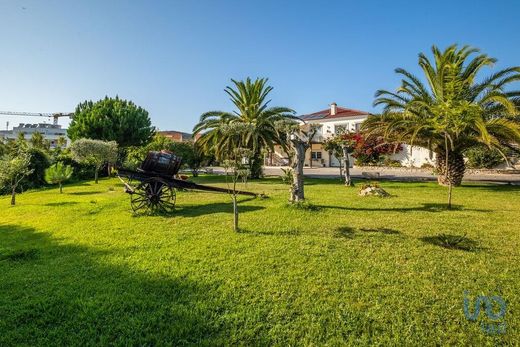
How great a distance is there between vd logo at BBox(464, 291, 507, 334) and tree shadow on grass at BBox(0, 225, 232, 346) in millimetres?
3000

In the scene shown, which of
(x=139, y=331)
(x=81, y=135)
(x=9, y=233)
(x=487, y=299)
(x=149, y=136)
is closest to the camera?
(x=139, y=331)

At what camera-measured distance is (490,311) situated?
360 cm

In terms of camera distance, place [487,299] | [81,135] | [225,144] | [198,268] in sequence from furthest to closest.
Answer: [81,135] < [225,144] < [198,268] < [487,299]

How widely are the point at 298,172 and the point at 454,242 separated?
208 inches

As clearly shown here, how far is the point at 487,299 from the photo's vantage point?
3854 mm

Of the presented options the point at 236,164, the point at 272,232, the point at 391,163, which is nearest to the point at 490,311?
the point at 272,232

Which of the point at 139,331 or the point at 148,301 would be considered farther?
the point at 148,301

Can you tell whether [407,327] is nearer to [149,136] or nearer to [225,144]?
[225,144]

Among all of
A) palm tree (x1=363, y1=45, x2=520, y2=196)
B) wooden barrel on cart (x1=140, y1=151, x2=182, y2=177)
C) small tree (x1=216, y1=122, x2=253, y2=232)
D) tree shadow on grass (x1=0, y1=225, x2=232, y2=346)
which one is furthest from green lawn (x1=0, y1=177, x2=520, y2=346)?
palm tree (x1=363, y1=45, x2=520, y2=196)

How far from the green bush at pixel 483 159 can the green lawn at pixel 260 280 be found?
23444 mm

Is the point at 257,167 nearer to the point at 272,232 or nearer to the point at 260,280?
the point at 272,232

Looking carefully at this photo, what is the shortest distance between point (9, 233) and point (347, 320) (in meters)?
9.37

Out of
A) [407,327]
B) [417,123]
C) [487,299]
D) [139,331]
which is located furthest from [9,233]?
[417,123]

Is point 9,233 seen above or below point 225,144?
below
